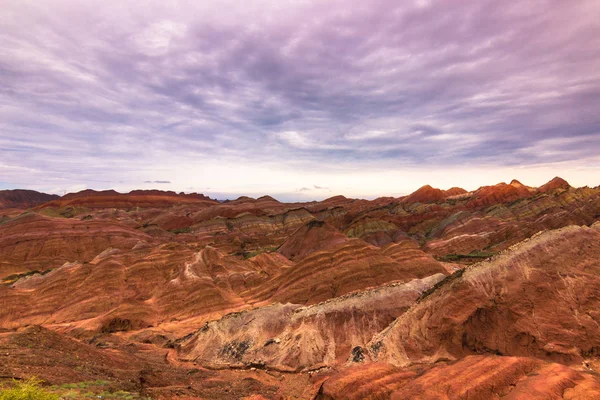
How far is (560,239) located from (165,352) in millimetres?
41593

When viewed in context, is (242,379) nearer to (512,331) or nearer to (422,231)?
(512,331)

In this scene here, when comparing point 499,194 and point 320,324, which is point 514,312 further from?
point 499,194

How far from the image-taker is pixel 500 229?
94.6m

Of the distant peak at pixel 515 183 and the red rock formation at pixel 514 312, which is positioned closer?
the red rock formation at pixel 514 312

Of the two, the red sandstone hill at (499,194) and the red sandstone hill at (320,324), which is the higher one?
the red sandstone hill at (499,194)

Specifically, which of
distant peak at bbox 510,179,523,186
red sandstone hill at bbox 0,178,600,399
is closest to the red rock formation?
red sandstone hill at bbox 0,178,600,399

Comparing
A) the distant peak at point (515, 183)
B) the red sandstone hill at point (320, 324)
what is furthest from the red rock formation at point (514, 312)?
the distant peak at point (515, 183)

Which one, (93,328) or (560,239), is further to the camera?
(93,328)

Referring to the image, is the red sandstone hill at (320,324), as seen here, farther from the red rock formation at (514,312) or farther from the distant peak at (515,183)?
the distant peak at (515,183)

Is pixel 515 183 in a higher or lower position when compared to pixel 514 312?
higher

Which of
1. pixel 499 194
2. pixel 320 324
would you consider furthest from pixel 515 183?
pixel 320 324

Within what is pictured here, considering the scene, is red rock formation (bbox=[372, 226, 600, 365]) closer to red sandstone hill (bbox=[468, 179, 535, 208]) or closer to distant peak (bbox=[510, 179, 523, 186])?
red sandstone hill (bbox=[468, 179, 535, 208])

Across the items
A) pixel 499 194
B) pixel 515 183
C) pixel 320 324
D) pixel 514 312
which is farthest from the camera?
pixel 515 183

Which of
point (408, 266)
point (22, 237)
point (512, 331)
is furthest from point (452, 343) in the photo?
point (22, 237)
